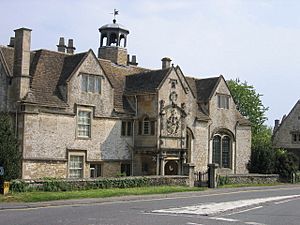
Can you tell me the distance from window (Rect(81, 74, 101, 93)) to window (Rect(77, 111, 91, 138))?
1794 mm

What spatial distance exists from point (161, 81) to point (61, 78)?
848 centimetres

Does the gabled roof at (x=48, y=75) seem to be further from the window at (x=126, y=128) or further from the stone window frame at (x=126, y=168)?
the stone window frame at (x=126, y=168)

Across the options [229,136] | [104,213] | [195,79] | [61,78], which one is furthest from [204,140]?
[104,213]

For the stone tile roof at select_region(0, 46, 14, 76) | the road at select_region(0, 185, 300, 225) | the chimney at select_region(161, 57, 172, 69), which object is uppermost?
the chimney at select_region(161, 57, 172, 69)

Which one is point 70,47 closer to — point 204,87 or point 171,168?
point 204,87

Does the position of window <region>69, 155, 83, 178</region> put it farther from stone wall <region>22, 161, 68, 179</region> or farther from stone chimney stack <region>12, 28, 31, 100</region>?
stone chimney stack <region>12, 28, 31, 100</region>

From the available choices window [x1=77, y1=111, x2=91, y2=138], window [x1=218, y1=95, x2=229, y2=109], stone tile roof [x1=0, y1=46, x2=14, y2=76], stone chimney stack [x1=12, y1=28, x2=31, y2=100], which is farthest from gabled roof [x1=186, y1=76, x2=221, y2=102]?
stone chimney stack [x1=12, y1=28, x2=31, y2=100]

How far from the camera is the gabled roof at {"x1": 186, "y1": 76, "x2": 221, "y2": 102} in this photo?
172ft

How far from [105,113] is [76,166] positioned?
15.9 feet

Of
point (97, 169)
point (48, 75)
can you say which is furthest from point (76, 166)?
point (48, 75)

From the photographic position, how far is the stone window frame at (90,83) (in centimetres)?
4059

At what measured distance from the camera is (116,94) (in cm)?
4472

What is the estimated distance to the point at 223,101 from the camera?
176 ft

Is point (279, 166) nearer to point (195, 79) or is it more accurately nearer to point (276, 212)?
point (195, 79)
